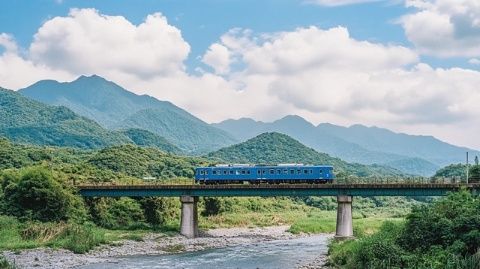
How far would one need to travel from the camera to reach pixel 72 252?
51.1 m

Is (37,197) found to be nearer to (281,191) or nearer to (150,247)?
(150,247)

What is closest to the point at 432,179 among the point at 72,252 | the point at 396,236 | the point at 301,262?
the point at 301,262

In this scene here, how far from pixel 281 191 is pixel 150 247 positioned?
15758 millimetres

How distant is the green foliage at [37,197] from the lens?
2451 inches

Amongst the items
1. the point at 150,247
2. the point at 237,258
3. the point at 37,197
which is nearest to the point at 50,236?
the point at 37,197

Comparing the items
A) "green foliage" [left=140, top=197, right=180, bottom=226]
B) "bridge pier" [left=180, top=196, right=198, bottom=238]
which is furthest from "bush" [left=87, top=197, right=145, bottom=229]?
"bridge pier" [left=180, top=196, right=198, bottom=238]

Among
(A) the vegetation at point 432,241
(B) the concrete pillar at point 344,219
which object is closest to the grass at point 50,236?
(B) the concrete pillar at point 344,219

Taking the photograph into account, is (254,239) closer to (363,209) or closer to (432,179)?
(432,179)

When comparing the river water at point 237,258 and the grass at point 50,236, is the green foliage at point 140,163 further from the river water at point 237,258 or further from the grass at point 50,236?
the river water at point 237,258

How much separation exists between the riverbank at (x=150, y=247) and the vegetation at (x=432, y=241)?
967 centimetres

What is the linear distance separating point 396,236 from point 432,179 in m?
25.5

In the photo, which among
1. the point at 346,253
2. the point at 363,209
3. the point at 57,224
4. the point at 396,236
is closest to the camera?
the point at 396,236

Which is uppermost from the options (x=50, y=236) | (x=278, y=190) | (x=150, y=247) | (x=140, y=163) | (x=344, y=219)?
(x=140, y=163)

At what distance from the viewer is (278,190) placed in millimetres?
65500
